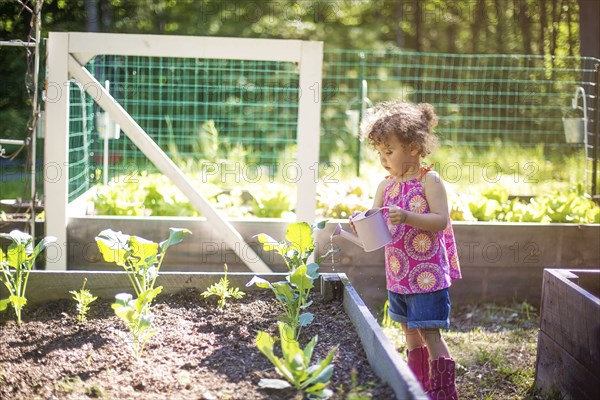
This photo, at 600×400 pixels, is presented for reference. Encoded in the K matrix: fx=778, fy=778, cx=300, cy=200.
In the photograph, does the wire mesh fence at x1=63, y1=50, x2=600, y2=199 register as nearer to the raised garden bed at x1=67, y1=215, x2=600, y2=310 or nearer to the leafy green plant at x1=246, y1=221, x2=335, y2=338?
the raised garden bed at x1=67, y1=215, x2=600, y2=310

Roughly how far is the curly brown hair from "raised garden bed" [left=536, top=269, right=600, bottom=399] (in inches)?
28.7

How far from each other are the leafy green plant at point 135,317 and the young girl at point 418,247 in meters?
0.88

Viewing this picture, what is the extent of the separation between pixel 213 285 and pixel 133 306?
730mm

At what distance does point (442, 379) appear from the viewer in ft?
8.92

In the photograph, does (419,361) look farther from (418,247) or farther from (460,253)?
(460,253)

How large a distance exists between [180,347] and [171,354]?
0.08 meters

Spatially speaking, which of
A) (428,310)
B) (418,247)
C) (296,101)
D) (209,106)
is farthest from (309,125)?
(209,106)

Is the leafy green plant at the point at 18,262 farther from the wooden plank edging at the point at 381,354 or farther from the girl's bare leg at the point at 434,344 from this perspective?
the girl's bare leg at the point at 434,344

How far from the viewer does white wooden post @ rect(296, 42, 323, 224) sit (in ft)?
12.5

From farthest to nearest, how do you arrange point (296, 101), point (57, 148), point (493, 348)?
point (296, 101) → point (57, 148) → point (493, 348)

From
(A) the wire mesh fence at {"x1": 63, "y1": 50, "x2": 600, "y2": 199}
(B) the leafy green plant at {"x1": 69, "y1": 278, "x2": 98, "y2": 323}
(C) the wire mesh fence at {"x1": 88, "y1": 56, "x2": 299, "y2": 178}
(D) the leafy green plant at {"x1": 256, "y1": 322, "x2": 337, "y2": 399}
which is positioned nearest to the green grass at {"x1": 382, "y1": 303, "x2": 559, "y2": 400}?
(D) the leafy green plant at {"x1": 256, "y1": 322, "x2": 337, "y2": 399}

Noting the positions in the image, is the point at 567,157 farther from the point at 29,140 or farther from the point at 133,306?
the point at 133,306


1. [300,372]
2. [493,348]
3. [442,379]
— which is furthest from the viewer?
[493,348]

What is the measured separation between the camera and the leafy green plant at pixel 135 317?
238cm
